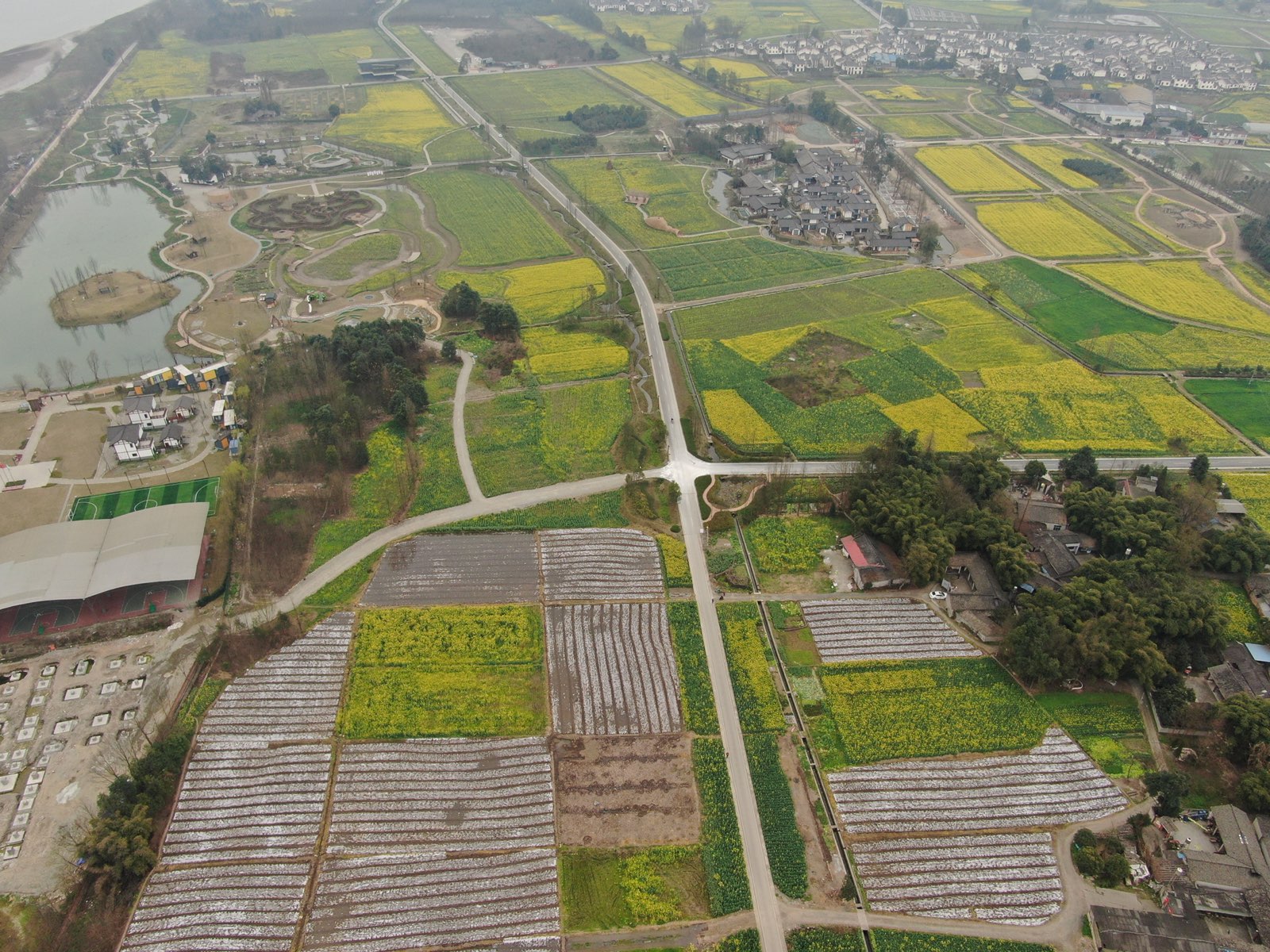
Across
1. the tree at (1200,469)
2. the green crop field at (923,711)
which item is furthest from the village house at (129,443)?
the tree at (1200,469)

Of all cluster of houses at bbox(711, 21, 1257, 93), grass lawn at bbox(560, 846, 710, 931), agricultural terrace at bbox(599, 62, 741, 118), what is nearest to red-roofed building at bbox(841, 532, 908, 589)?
grass lawn at bbox(560, 846, 710, 931)

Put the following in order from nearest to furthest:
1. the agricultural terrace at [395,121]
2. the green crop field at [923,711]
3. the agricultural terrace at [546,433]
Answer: the green crop field at [923,711]
the agricultural terrace at [546,433]
the agricultural terrace at [395,121]

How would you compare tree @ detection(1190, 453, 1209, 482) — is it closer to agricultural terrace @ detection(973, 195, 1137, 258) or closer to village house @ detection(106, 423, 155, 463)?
agricultural terrace @ detection(973, 195, 1137, 258)

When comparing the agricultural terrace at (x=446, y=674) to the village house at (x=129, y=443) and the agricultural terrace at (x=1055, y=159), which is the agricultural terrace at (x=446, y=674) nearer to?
the village house at (x=129, y=443)

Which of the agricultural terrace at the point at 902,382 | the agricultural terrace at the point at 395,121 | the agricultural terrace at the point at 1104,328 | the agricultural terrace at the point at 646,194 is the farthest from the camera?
the agricultural terrace at the point at 395,121

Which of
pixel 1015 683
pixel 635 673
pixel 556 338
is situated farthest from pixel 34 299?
pixel 1015 683

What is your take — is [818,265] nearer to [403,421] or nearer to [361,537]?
[403,421]
